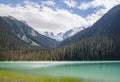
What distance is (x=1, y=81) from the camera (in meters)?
49.3

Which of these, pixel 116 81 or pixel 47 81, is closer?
pixel 47 81

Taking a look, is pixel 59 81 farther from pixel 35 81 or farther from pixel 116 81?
pixel 116 81

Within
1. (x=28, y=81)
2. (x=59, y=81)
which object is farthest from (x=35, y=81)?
(x=59, y=81)

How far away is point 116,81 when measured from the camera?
185ft

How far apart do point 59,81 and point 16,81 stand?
8044 mm

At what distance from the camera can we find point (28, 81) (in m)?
51.0

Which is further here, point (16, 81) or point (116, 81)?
point (116, 81)

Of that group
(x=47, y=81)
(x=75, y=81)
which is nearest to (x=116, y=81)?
(x=75, y=81)

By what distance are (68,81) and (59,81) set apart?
1.87 metres

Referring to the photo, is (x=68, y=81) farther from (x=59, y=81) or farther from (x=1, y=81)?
(x=1, y=81)

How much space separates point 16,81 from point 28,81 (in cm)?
222

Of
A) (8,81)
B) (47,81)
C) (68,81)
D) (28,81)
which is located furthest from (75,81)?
(8,81)

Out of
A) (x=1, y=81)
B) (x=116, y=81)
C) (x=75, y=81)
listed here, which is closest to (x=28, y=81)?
(x=1, y=81)

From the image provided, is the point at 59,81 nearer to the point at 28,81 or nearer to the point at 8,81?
the point at 28,81
